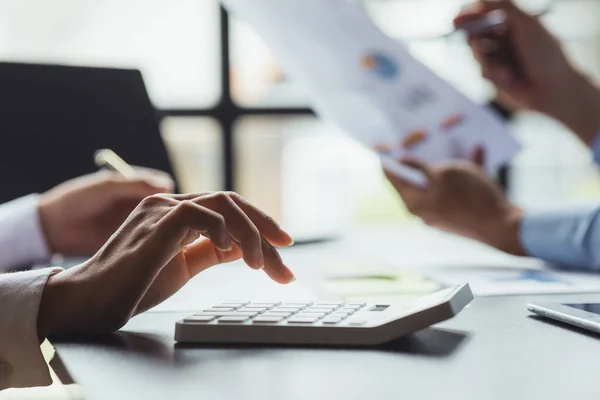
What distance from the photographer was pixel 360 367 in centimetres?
49

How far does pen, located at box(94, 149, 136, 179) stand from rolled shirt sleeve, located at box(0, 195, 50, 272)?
131 mm

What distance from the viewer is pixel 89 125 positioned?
1.38m

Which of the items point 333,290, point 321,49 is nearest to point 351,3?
point 321,49

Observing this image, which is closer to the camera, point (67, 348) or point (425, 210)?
point (67, 348)

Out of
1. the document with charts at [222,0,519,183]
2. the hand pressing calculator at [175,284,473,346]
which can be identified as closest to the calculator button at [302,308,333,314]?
the hand pressing calculator at [175,284,473,346]

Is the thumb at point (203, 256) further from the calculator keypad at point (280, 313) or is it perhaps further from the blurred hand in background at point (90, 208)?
the blurred hand in background at point (90, 208)

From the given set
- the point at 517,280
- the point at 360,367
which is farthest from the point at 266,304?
the point at 517,280

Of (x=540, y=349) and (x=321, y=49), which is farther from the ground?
(x=321, y=49)

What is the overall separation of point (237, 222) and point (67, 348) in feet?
0.52

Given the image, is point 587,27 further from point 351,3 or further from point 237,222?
point 237,222

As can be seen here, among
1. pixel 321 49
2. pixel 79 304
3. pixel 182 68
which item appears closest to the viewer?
pixel 79 304

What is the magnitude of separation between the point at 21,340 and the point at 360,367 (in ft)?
0.89

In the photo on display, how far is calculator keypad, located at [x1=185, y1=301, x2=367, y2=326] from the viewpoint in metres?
0.57

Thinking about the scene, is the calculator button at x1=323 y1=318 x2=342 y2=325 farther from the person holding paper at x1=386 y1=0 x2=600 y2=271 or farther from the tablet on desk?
the person holding paper at x1=386 y1=0 x2=600 y2=271
